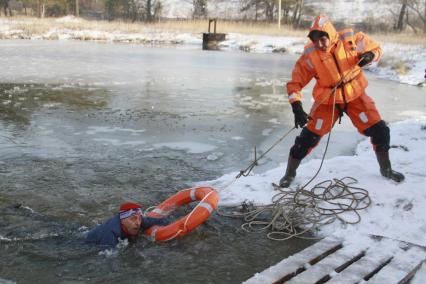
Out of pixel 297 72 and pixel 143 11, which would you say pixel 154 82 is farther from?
pixel 143 11

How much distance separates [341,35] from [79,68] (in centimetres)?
1217

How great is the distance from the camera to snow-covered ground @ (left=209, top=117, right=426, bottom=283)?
12.7 ft

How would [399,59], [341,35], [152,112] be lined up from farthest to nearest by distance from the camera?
[399,59], [152,112], [341,35]

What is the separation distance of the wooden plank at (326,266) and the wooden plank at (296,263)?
63mm

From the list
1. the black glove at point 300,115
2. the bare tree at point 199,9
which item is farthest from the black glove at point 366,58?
the bare tree at point 199,9

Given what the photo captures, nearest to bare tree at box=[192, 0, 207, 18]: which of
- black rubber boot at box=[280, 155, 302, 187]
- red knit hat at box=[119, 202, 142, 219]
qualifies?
black rubber boot at box=[280, 155, 302, 187]

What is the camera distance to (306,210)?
4.23 m

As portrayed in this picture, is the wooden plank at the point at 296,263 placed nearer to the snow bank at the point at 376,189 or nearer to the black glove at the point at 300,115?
the snow bank at the point at 376,189

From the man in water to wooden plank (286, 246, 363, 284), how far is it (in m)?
1.35

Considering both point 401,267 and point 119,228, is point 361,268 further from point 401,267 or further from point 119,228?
point 119,228

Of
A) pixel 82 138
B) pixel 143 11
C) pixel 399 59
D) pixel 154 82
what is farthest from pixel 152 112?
pixel 143 11

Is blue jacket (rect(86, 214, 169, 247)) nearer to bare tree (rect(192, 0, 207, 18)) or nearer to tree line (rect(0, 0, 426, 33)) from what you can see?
tree line (rect(0, 0, 426, 33))

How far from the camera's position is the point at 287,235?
390 centimetres

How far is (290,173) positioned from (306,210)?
2.07 ft
